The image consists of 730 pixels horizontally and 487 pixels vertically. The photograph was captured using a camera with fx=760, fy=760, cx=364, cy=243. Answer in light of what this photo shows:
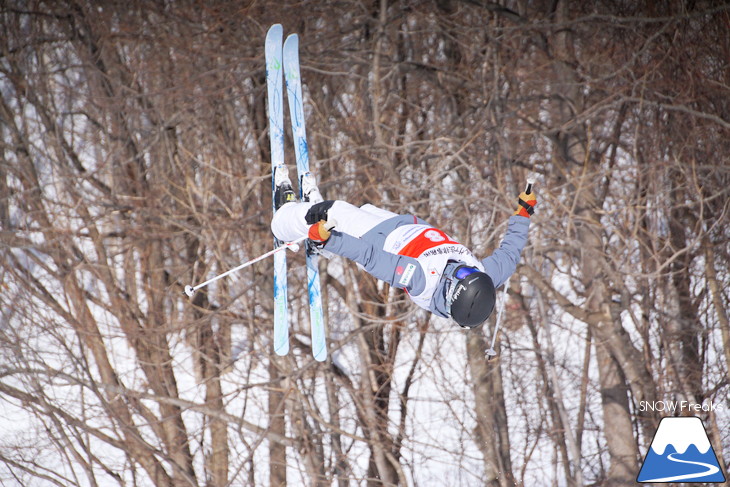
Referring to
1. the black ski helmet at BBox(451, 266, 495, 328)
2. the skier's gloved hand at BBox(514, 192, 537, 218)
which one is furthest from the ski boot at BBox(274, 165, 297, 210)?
the black ski helmet at BBox(451, 266, 495, 328)

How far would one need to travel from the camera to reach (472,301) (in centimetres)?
342

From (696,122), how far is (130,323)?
7.22m

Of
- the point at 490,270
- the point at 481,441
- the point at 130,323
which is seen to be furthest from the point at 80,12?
the point at 490,270

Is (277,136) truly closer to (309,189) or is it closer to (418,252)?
(309,189)

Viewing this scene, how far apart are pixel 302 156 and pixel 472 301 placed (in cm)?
236

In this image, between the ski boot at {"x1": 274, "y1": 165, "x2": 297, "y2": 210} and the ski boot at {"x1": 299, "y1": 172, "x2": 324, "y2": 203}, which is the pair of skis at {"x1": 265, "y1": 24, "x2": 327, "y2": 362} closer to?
the ski boot at {"x1": 274, "y1": 165, "x2": 297, "y2": 210}

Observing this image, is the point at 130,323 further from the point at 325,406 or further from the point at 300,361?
the point at 325,406

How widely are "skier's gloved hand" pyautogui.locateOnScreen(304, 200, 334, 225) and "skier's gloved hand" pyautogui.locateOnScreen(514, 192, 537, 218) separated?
1.00m

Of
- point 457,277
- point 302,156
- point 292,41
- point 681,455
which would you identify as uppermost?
point 292,41

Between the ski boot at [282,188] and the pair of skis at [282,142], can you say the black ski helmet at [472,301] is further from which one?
the pair of skis at [282,142]

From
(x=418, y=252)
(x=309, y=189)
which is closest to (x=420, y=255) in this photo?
(x=418, y=252)

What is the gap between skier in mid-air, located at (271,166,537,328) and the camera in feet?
11.4

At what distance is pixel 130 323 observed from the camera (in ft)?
32.3

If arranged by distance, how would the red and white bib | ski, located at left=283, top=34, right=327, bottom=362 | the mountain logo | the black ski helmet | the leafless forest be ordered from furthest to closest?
the mountain logo < the leafless forest < ski, located at left=283, top=34, right=327, bottom=362 < the red and white bib < the black ski helmet
